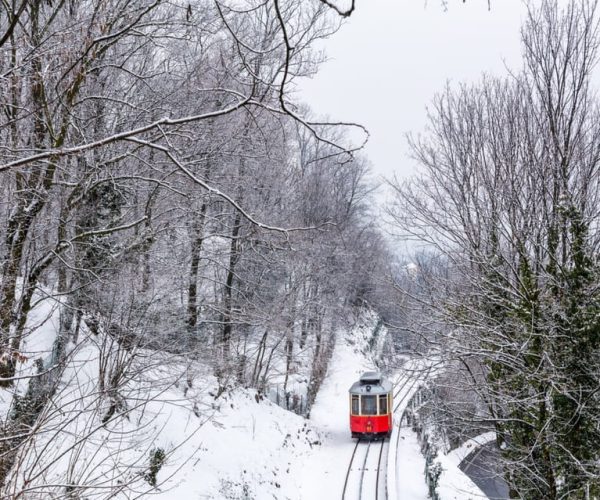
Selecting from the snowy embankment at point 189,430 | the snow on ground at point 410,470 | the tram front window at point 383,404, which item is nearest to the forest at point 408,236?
the snowy embankment at point 189,430

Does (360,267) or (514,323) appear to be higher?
(360,267)

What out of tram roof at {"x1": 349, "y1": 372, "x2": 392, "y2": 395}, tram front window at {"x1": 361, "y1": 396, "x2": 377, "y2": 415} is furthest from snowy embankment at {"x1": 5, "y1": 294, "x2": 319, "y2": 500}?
tram roof at {"x1": 349, "y1": 372, "x2": 392, "y2": 395}

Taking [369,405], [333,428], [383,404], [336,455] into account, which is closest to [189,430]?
[336,455]

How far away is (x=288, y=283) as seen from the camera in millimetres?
20828

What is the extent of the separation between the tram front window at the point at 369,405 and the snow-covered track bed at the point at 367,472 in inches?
41.3

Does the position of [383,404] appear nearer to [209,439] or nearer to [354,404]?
[354,404]

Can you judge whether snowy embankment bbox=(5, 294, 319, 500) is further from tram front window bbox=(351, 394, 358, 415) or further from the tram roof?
the tram roof

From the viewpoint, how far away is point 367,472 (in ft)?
53.0

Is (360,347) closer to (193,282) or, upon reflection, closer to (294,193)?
(294,193)

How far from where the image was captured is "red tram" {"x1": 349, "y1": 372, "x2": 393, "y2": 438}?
19.3 m

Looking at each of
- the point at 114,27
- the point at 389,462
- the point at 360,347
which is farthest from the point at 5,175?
the point at 360,347

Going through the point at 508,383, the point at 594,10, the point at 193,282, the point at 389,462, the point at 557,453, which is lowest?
the point at 389,462

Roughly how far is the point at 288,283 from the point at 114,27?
47.5 ft

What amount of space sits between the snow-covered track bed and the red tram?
0.43 metres
